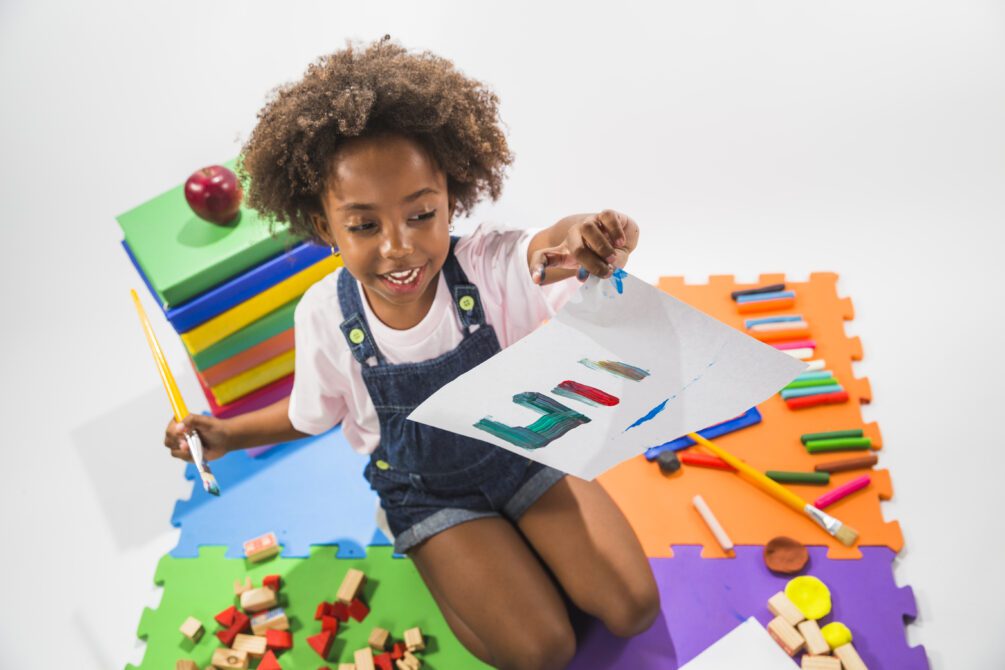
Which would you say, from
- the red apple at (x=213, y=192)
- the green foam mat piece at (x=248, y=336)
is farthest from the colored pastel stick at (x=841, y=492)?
the red apple at (x=213, y=192)

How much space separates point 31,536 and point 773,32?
2.24 metres

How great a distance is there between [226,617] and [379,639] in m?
0.29

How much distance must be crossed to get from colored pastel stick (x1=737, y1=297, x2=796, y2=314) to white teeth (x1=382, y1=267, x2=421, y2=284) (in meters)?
0.92

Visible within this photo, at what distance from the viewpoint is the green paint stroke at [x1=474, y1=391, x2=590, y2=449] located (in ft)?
4.11

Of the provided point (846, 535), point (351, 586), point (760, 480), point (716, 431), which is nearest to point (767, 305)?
point (716, 431)

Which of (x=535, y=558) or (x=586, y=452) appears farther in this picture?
(x=535, y=558)

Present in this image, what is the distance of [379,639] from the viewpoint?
159cm

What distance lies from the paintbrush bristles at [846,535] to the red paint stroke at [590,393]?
596mm

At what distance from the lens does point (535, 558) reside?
1559mm

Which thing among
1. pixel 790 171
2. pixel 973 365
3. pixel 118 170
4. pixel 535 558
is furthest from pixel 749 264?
pixel 118 170

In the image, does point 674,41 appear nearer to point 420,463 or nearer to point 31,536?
point 420,463

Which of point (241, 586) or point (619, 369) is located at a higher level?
point (619, 369)

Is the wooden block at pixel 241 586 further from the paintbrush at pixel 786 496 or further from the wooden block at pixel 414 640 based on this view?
the paintbrush at pixel 786 496

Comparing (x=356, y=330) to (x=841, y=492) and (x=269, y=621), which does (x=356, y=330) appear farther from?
(x=841, y=492)
